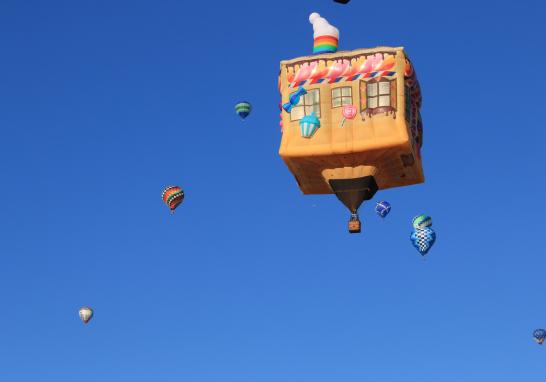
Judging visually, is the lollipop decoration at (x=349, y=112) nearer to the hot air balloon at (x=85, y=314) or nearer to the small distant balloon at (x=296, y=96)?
the small distant balloon at (x=296, y=96)

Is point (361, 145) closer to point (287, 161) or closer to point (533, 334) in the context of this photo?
point (287, 161)

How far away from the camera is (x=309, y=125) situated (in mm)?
54969

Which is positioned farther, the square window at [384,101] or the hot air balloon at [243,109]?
the hot air balloon at [243,109]

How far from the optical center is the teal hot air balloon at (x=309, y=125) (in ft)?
180

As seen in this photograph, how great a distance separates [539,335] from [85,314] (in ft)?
73.9

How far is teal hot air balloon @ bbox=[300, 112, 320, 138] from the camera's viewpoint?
54.9 meters

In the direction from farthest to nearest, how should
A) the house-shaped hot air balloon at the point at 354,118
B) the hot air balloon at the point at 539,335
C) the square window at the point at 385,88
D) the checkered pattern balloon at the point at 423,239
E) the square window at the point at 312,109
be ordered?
the hot air balloon at the point at 539,335 < the checkered pattern balloon at the point at 423,239 < the square window at the point at 312,109 < the square window at the point at 385,88 < the house-shaped hot air balloon at the point at 354,118

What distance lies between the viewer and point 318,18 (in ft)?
190

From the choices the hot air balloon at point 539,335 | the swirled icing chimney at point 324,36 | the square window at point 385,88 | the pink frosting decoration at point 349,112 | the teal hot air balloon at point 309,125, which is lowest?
the teal hot air balloon at point 309,125

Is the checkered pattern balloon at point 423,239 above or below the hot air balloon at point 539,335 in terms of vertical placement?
below

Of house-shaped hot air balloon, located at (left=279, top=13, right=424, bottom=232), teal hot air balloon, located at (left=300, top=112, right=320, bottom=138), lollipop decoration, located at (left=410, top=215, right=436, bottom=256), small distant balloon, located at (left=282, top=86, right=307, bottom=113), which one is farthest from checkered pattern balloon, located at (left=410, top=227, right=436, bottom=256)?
small distant balloon, located at (left=282, top=86, right=307, bottom=113)

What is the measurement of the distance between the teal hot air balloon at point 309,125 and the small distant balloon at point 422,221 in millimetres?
11406

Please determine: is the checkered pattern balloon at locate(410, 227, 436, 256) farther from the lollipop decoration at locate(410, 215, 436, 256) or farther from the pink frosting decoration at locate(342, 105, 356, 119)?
the pink frosting decoration at locate(342, 105, 356, 119)

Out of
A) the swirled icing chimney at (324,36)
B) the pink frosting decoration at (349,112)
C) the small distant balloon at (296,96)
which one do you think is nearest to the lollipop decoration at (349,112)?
the pink frosting decoration at (349,112)
